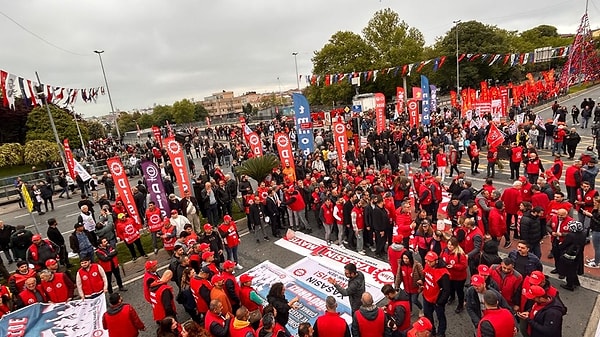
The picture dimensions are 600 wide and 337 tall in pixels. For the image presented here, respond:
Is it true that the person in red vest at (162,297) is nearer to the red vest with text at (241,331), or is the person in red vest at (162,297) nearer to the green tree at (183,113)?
the red vest with text at (241,331)

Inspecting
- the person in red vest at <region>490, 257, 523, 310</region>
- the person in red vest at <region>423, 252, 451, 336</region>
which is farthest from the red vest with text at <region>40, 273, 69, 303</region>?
the person in red vest at <region>490, 257, 523, 310</region>

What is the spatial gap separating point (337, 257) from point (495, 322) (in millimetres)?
5552

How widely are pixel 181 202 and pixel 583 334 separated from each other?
10789mm

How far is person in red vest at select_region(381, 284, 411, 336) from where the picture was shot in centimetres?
499

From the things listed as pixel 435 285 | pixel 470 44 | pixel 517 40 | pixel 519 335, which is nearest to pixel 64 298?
pixel 435 285

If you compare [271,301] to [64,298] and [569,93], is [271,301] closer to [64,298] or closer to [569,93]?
[64,298]

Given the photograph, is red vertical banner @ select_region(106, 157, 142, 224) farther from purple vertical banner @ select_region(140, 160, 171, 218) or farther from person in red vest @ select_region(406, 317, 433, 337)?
person in red vest @ select_region(406, 317, 433, 337)

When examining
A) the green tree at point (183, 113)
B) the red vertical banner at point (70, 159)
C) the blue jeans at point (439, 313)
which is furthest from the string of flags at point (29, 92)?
the green tree at point (183, 113)

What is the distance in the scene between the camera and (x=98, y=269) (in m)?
7.28

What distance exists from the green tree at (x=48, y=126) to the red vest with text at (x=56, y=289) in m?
36.0

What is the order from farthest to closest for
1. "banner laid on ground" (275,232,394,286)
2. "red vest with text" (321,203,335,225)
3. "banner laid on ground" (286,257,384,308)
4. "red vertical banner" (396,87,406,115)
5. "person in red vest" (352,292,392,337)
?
1. "red vertical banner" (396,87,406,115)
2. "red vest with text" (321,203,335,225)
3. "banner laid on ground" (275,232,394,286)
4. "banner laid on ground" (286,257,384,308)
5. "person in red vest" (352,292,392,337)

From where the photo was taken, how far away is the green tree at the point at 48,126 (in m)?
36.2

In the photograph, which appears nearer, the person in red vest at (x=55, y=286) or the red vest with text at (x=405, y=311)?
the red vest with text at (x=405, y=311)

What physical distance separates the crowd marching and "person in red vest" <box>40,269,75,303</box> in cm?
2
